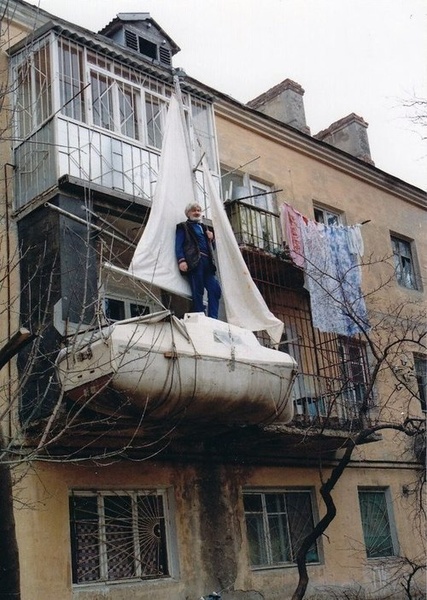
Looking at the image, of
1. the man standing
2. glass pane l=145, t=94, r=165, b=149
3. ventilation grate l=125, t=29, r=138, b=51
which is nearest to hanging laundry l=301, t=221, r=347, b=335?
the man standing

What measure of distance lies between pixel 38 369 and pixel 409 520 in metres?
8.96

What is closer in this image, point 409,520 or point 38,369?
point 38,369

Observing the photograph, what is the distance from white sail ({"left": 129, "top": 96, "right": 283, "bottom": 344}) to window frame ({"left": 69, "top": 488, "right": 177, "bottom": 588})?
309cm

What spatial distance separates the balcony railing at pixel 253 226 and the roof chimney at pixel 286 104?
15.5 feet

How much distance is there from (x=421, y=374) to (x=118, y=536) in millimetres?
9472

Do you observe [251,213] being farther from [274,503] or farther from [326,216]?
[274,503]

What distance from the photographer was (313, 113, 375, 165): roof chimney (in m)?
21.7

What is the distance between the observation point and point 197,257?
12023 millimetres

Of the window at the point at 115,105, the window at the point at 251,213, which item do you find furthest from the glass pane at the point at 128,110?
the window at the point at 251,213

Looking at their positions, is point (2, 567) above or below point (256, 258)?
below

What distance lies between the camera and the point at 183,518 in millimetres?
12711

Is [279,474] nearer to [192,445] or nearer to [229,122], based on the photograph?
[192,445]

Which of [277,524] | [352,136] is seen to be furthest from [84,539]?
[352,136]

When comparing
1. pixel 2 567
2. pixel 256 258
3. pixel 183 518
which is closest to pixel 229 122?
pixel 256 258
